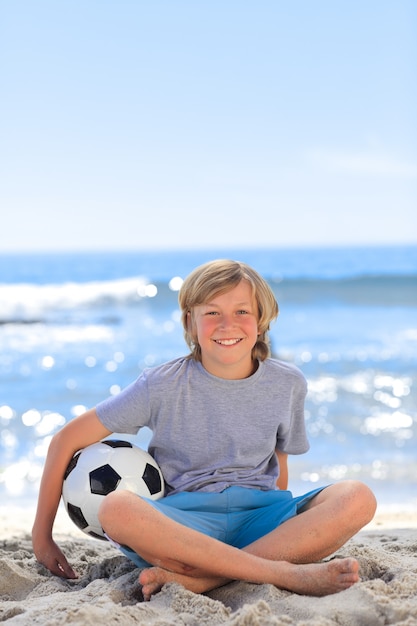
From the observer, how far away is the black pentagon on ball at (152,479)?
276 cm

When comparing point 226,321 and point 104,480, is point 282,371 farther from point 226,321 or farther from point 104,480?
point 104,480

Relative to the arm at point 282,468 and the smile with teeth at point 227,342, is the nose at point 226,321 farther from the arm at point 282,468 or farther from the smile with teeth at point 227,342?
the arm at point 282,468

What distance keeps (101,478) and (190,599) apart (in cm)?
57

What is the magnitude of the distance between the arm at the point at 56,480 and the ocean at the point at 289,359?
203cm

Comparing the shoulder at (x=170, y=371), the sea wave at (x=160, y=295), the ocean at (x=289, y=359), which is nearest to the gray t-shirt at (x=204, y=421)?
the shoulder at (x=170, y=371)

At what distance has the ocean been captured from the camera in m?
Result: 5.63

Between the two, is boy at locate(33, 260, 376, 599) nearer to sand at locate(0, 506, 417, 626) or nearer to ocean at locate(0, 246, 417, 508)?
sand at locate(0, 506, 417, 626)

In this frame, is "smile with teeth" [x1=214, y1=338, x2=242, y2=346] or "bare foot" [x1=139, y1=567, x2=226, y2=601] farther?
"smile with teeth" [x1=214, y1=338, x2=242, y2=346]

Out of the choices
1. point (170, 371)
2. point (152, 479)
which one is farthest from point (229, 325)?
point (152, 479)

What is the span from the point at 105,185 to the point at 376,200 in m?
11.4

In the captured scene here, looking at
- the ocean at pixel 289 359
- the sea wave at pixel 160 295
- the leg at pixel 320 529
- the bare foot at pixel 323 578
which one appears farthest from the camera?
the sea wave at pixel 160 295

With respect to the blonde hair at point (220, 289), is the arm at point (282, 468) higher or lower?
lower

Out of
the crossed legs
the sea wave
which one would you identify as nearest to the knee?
the crossed legs

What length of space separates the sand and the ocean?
2.05 m
